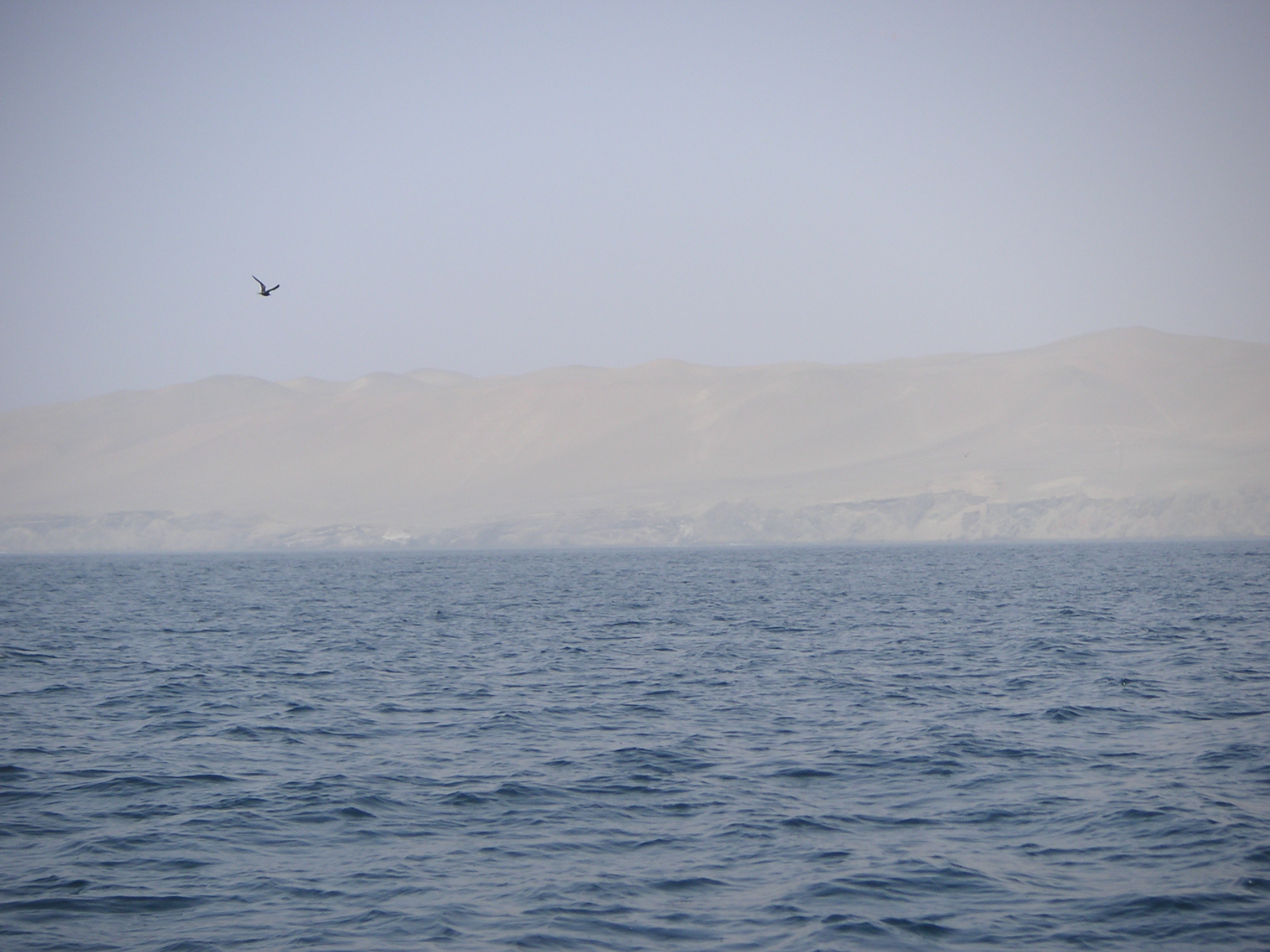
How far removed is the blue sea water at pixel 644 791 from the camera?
1280 cm

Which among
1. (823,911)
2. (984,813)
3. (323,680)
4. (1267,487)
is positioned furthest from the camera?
(1267,487)

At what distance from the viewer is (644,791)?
17.8 meters

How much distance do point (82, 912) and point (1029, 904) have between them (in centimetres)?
1053

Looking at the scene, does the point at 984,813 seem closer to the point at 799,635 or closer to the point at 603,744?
the point at 603,744

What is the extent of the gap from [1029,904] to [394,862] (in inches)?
297

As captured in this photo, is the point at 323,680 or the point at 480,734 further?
the point at 323,680

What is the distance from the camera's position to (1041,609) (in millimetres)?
49625

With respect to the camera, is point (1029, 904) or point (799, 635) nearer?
point (1029, 904)

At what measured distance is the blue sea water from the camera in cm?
1280

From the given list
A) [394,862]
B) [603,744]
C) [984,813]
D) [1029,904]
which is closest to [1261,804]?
[984,813]

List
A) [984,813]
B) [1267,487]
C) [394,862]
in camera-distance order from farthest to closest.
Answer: [1267,487] < [984,813] < [394,862]

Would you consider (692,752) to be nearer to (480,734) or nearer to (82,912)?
(480,734)

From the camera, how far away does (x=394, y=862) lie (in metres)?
14.7

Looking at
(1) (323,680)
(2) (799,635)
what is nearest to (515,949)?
(1) (323,680)
